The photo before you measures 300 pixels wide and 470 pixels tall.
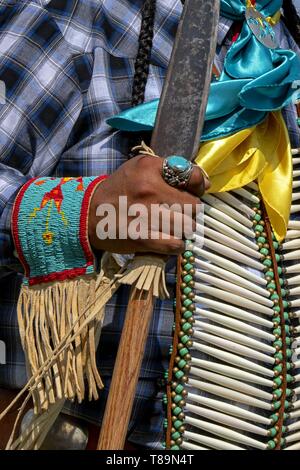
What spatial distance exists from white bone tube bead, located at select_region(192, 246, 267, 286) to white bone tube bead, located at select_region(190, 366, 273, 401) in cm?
22

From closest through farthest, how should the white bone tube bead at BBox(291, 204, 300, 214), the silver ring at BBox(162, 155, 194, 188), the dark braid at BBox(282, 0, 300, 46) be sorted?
the silver ring at BBox(162, 155, 194, 188) < the white bone tube bead at BBox(291, 204, 300, 214) < the dark braid at BBox(282, 0, 300, 46)

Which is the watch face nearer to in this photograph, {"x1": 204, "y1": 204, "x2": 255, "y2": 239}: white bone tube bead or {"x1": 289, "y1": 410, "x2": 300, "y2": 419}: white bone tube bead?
{"x1": 204, "y1": 204, "x2": 255, "y2": 239}: white bone tube bead

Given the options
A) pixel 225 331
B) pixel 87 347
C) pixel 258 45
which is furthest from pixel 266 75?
pixel 87 347

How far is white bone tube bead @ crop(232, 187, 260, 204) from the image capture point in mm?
1997

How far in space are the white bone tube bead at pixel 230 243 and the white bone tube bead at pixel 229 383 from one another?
0.88ft

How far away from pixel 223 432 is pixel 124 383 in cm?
34

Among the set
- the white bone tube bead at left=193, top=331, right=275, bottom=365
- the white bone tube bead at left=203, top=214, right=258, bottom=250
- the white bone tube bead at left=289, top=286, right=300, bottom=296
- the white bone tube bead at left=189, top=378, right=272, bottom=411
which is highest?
the white bone tube bead at left=203, top=214, right=258, bottom=250

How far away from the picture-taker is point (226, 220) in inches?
77.4

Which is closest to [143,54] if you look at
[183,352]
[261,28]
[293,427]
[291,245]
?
[261,28]

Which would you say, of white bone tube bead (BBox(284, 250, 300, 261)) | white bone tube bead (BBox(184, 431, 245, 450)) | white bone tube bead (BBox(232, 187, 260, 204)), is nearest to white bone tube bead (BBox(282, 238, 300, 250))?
white bone tube bead (BBox(284, 250, 300, 261))

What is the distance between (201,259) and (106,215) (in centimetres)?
33
